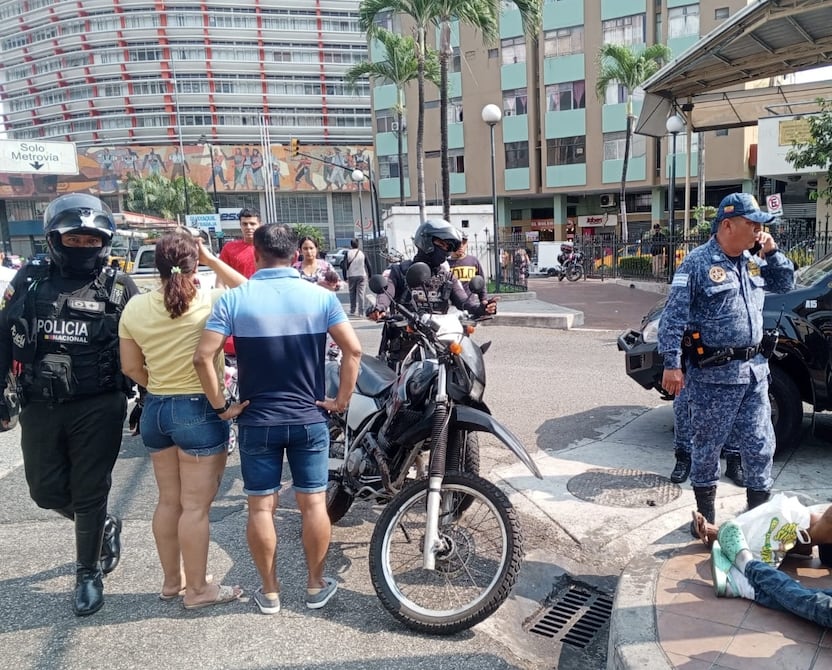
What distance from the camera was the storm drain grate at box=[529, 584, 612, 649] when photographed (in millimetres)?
3137

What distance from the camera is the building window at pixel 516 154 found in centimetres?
4384

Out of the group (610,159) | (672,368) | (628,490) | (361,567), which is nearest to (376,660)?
(361,567)

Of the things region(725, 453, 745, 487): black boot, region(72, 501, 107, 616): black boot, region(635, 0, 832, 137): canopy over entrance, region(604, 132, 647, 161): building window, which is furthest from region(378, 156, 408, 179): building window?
region(72, 501, 107, 616): black boot

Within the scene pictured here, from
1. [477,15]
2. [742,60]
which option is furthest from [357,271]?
[477,15]

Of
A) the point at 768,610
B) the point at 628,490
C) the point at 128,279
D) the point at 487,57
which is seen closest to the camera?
the point at 768,610

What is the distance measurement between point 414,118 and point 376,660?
159 ft

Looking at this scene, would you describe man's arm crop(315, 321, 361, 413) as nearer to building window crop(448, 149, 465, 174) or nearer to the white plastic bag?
the white plastic bag

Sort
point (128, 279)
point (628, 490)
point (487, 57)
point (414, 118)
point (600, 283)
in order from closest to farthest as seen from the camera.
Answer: point (128, 279)
point (628, 490)
point (600, 283)
point (487, 57)
point (414, 118)

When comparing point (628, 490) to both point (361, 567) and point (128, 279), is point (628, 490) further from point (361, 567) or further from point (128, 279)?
point (128, 279)

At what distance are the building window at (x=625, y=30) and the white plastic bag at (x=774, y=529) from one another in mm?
43031

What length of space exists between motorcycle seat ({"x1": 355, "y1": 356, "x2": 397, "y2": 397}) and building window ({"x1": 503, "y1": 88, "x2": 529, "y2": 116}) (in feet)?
141

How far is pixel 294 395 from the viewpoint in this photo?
9.84ft

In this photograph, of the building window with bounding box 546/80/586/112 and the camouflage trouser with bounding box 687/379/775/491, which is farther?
the building window with bounding box 546/80/586/112

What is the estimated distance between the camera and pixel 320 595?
3201 mm
